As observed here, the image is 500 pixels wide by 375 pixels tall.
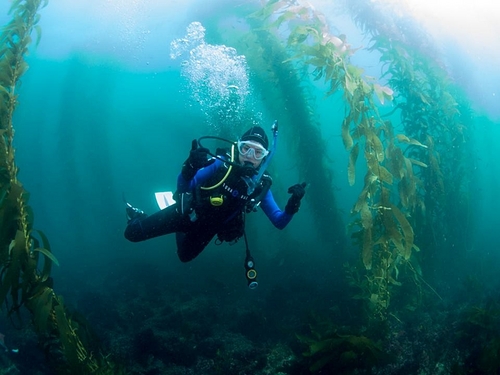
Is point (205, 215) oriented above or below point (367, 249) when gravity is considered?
above

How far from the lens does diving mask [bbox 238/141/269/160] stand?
453cm

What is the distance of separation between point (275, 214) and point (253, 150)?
133 centimetres

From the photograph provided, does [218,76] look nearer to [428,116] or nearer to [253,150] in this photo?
[428,116]

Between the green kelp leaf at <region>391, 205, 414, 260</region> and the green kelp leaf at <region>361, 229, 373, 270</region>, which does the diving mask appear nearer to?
the green kelp leaf at <region>361, 229, 373, 270</region>

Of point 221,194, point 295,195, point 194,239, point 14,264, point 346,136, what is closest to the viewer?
point 14,264

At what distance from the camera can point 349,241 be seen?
1093cm

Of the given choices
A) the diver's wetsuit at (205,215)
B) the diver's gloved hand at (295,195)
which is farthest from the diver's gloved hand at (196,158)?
the diver's gloved hand at (295,195)

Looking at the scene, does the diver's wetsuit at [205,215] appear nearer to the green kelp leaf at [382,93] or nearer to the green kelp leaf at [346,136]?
the green kelp leaf at [346,136]

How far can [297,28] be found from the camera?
588cm

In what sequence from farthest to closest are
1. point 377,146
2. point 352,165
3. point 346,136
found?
point 346,136 < point 352,165 < point 377,146

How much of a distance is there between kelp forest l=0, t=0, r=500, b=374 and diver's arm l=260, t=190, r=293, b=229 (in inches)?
44.4

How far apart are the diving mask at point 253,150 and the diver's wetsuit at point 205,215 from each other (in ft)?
1.04

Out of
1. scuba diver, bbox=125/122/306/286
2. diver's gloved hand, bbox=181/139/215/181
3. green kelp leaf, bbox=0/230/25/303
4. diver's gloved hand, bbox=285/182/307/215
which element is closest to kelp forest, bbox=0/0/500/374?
green kelp leaf, bbox=0/230/25/303

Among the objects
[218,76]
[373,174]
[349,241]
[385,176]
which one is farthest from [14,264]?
[218,76]
